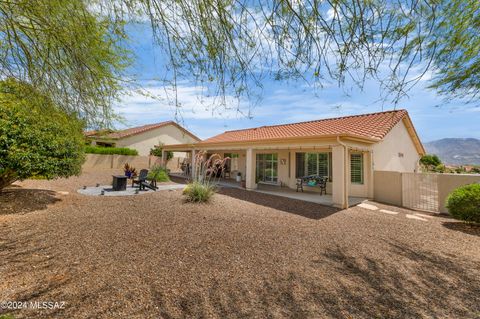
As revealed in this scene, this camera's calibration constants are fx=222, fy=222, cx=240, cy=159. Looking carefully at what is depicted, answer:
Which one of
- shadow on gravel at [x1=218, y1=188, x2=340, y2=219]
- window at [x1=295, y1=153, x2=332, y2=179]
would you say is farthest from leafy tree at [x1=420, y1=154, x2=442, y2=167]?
shadow on gravel at [x1=218, y1=188, x2=340, y2=219]

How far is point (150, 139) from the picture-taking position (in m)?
28.1

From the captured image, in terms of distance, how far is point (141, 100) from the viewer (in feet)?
11.9

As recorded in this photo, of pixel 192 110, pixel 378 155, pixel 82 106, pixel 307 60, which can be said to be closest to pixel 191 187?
pixel 82 106

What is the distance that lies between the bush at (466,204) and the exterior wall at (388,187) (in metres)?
2.90

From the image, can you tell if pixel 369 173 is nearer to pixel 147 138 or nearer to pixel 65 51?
pixel 65 51

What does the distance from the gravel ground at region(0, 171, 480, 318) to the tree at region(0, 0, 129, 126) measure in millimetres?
2692

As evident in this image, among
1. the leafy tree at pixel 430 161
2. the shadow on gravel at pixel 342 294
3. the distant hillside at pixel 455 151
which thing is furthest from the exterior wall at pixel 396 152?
the shadow on gravel at pixel 342 294

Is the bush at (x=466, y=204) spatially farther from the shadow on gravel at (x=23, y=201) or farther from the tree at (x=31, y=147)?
the shadow on gravel at (x=23, y=201)

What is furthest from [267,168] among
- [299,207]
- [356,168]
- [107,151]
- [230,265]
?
[107,151]

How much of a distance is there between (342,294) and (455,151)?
93.4 feet

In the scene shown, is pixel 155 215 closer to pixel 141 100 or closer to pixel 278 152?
pixel 141 100

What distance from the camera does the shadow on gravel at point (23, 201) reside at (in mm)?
6866

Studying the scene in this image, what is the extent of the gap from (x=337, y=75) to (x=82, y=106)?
388 cm

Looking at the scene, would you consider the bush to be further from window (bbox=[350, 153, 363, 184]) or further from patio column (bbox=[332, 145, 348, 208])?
window (bbox=[350, 153, 363, 184])
